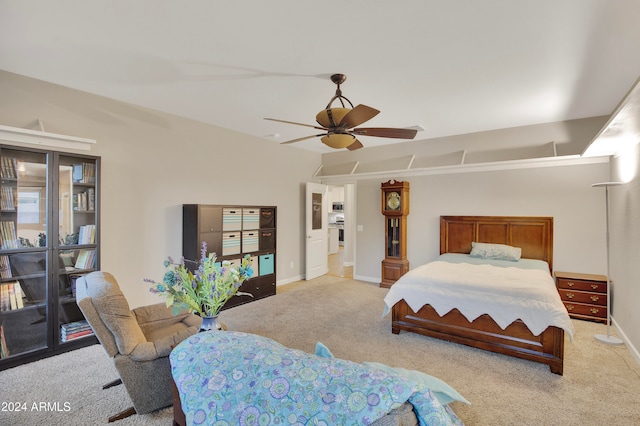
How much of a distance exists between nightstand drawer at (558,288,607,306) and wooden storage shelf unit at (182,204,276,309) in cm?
437

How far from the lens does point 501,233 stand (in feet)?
16.5

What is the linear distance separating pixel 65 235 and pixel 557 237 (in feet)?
21.3

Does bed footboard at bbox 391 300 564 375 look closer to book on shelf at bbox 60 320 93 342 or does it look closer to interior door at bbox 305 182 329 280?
interior door at bbox 305 182 329 280

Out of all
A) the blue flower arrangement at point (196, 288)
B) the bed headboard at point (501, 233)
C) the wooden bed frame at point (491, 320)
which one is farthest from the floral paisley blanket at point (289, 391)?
the bed headboard at point (501, 233)

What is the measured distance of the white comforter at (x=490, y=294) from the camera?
2.90 m

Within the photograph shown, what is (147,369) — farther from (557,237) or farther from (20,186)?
(557,237)

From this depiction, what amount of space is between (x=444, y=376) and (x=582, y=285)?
281cm

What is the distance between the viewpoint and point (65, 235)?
3229 millimetres

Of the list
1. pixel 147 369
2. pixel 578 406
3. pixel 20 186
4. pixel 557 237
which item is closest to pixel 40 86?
pixel 20 186

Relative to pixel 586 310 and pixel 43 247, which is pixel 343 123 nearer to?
pixel 43 247

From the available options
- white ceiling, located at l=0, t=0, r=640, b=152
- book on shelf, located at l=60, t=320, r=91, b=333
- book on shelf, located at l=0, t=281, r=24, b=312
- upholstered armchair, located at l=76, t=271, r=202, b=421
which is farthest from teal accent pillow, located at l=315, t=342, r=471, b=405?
book on shelf, located at l=0, t=281, r=24, b=312

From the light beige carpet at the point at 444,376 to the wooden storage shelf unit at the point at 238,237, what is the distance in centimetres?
92

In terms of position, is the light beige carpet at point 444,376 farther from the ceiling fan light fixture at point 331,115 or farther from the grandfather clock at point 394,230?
the ceiling fan light fixture at point 331,115

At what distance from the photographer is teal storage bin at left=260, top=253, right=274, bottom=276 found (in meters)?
5.23
